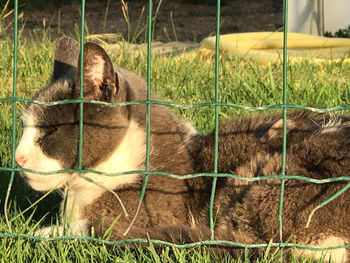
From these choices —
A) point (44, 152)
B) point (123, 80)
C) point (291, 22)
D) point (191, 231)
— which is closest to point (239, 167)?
point (191, 231)

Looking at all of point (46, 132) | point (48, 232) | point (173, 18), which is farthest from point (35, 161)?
point (173, 18)

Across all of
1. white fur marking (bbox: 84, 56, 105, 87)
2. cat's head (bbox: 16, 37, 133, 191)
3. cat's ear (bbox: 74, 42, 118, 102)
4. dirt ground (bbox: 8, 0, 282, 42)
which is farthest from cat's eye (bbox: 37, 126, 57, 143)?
dirt ground (bbox: 8, 0, 282, 42)

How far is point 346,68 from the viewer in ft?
19.1

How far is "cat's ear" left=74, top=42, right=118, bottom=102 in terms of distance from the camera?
287 cm

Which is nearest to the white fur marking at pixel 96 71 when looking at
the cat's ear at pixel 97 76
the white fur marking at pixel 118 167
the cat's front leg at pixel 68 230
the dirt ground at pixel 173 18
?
the cat's ear at pixel 97 76

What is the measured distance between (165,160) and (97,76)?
536 mm

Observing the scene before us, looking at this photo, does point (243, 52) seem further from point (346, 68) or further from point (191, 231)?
point (191, 231)

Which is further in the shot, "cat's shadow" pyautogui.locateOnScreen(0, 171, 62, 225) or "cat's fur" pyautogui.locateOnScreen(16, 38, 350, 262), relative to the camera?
"cat's shadow" pyautogui.locateOnScreen(0, 171, 62, 225)

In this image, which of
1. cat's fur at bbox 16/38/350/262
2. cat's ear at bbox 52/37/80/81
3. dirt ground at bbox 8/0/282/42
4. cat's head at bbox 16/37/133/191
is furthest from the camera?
dirt ground at bbox 8/0/282/42

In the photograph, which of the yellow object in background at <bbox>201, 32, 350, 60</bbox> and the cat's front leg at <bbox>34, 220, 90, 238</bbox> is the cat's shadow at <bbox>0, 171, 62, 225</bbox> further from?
the yellow object in background at <bbox>201, 32, 350, 60</bbox>

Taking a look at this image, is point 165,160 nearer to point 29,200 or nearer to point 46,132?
point 46,132

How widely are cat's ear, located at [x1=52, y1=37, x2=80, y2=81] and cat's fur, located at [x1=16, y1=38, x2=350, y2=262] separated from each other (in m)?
0.01

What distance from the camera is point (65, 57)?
3508mm

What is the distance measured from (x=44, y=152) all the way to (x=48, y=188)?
0.20m
